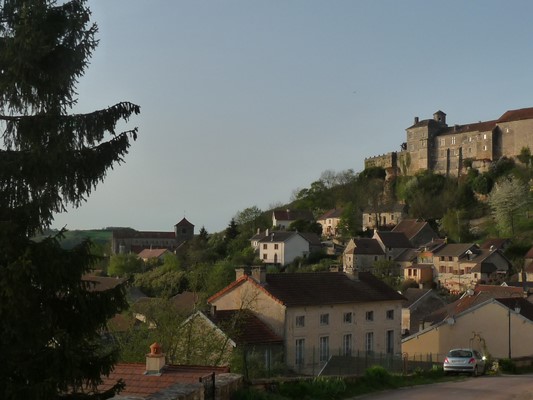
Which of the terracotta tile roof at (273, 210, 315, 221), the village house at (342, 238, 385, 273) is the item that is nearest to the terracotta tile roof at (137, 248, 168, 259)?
the terracotta tile roof at (273, 210, 315, 221)

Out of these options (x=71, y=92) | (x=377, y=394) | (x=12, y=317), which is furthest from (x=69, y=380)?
(x=377, y=394)

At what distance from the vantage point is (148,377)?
49.1ft

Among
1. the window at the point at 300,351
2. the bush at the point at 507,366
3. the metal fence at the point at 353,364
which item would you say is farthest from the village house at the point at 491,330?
the bush at the point at 507,366

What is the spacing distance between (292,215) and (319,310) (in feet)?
274

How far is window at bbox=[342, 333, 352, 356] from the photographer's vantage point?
3244 cm

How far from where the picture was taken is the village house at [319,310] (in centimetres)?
3030

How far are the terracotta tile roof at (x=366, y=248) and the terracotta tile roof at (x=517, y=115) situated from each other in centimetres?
3212

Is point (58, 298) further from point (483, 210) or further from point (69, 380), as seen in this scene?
point (483, 210)

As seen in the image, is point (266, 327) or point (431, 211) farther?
point (431, 211)

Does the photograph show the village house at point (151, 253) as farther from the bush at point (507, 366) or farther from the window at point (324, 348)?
the bush at point (507, 366)

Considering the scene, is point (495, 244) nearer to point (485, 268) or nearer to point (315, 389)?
point (485, 268)

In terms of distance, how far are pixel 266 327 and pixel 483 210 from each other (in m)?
75.7

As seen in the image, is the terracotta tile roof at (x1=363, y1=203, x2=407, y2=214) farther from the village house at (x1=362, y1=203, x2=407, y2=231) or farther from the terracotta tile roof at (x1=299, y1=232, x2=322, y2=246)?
the terracotta tile roof at (x1=299, y1=232, x2=322, y2=246)

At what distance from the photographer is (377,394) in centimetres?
1803
